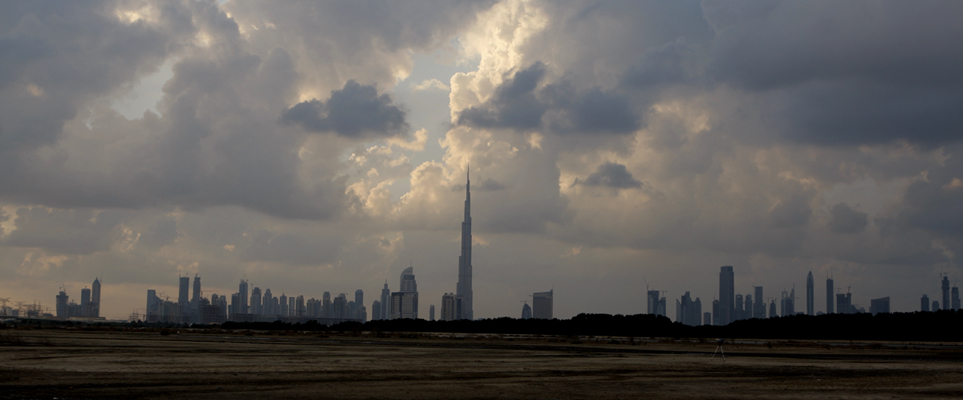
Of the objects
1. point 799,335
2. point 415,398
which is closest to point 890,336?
point 799,335

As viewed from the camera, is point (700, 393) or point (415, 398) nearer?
point (415, 398)

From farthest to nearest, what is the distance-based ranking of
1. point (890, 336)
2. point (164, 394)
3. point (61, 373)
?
1. point (890, 336)
2. point (61, 373)
3. point (164, 394)

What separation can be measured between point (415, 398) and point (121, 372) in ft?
50.9

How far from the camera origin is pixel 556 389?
27.3 m

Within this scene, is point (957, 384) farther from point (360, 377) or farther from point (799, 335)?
point (799, 335)

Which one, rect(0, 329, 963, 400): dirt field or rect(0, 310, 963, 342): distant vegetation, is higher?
rect(0, 329, 963, 400): dirt field

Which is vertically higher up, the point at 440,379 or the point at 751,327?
the point at 440,379

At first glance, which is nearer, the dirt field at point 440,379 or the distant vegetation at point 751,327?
the dirt field at point 440,379

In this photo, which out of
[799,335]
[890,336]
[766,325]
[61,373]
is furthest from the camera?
[766,325]

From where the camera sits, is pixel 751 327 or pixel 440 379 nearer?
pixel 440 379

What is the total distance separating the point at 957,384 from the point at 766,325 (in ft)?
392

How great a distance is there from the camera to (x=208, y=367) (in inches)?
1400

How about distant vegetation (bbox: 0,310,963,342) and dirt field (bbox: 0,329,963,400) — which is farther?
distant vegetation (bbox: 0,310,963,342)

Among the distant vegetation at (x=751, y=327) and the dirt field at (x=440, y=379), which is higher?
the dirt field at (x=440, y=379)
